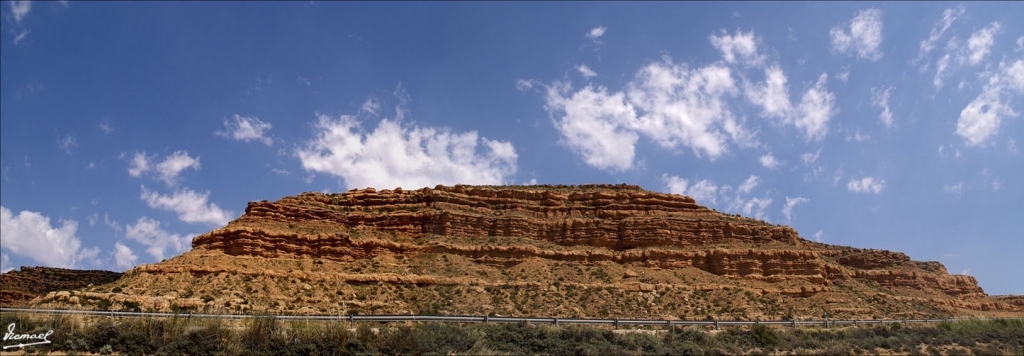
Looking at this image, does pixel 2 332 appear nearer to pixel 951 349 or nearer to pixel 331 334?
pixel 331 334

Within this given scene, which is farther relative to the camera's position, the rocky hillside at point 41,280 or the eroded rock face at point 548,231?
the rocky hillside at point 41,280

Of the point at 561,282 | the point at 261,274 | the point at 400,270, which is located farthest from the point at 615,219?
the point at 261,274

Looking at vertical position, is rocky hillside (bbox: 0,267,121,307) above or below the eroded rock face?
below

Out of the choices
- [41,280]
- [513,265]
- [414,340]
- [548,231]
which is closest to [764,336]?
[414,340]

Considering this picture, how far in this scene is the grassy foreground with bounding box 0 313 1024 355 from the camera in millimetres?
17172

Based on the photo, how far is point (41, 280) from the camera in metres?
55.2

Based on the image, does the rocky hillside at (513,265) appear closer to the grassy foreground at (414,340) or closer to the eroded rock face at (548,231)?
the eroded rock face at (548,231)

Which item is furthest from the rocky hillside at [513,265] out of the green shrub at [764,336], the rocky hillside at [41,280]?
the rocky hillside at [41,280]

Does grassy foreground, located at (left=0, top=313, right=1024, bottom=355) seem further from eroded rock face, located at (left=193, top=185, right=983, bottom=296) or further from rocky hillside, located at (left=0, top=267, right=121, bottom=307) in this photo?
rocky hillside, located at (left=0, top=267, right=121, bottom=307)

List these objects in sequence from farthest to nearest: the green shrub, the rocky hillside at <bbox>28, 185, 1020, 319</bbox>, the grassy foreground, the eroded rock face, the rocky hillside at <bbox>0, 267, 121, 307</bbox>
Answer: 1. the rocky hillside at <bbox>0, 267, 121, 307</bbox>
2. the eroded rock face
3. the rocky hillside at <bbox>28, 185, 1020, 319</bbox>
4. the green shrub
5. the grassy foreground

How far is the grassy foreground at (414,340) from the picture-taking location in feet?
56.3

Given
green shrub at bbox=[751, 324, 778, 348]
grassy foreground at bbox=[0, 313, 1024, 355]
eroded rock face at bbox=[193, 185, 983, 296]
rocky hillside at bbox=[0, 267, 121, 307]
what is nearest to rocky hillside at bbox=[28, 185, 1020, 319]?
eroded rock face at bbox=[193, 185, 983, 296]

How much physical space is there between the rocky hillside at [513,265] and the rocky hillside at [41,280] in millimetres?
16303

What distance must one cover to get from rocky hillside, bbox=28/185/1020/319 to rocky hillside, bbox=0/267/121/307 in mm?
16303
